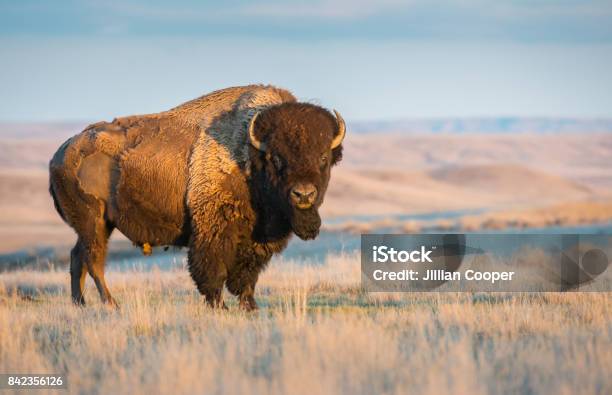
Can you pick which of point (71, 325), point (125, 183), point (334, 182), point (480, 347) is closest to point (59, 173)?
point (125, 183)

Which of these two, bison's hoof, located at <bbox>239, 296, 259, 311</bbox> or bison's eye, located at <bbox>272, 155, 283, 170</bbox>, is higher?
bison's eye, located at <bbox>272, 155, 283, 170</bbox>

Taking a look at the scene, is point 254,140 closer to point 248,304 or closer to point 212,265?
point 212,265

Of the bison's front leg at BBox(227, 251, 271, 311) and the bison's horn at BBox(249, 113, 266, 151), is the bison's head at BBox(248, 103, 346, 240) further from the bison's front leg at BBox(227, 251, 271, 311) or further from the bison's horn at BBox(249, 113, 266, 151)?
the bison's front leg at BBox(227, 251, 271, 311)

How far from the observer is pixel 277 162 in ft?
36.1

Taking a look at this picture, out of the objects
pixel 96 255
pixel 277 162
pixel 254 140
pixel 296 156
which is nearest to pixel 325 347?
pixel 296 156

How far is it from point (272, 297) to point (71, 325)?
3.97m

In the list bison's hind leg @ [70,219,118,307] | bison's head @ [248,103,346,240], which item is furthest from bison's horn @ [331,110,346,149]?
bison's hind leg @ [70,219,118,307]

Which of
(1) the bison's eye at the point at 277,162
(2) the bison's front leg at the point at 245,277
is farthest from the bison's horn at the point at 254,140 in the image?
(2) the bison's front leg at the point at 245,277

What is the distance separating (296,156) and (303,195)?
511 millimetres

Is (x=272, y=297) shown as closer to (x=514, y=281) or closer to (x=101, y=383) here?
(x=514, y=281)

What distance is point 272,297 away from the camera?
13547 millimetres

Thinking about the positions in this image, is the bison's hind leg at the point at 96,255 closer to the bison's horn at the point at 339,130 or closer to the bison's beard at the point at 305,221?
the bison's beard at the point at 305,221

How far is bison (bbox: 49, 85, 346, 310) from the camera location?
11.0 meters

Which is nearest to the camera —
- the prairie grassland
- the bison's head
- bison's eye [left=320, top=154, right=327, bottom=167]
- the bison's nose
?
the prairie grassland
